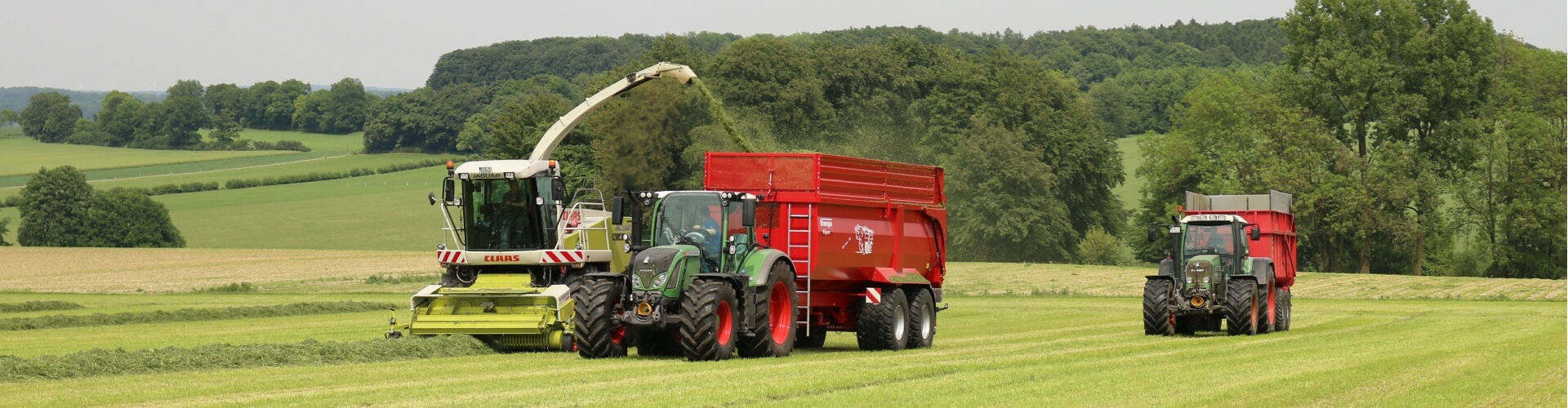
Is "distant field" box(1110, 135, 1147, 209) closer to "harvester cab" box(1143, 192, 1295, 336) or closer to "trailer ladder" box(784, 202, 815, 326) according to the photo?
"harvester cab" box(1143, 192, 1295, 336)

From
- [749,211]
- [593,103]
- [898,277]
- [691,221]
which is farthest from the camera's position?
[593,103]

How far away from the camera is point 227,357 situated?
16.7m

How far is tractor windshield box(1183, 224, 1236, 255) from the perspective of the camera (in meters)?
24.9

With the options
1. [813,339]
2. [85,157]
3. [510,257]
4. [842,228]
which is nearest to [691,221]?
[842,228]

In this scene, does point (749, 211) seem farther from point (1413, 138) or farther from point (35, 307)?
point (1413, 138)

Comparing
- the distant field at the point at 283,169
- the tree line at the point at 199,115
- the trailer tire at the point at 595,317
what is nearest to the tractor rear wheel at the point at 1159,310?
the trailer tire at the point at 595,317

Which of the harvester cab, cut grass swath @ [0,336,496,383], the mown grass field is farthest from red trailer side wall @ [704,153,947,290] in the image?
the harvester cab

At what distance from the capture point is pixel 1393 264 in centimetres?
6322

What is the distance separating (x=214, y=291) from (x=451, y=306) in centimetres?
2860

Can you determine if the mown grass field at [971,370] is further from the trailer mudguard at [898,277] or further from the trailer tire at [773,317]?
the trailer mudguard at [898,277]

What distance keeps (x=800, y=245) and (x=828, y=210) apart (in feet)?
2.09

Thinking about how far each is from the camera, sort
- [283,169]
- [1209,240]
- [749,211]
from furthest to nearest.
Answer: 1. [283,169]
2. [1209,240]
3. [749,211]

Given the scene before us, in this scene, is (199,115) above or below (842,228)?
above

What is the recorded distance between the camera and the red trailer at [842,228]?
61.5 feet
